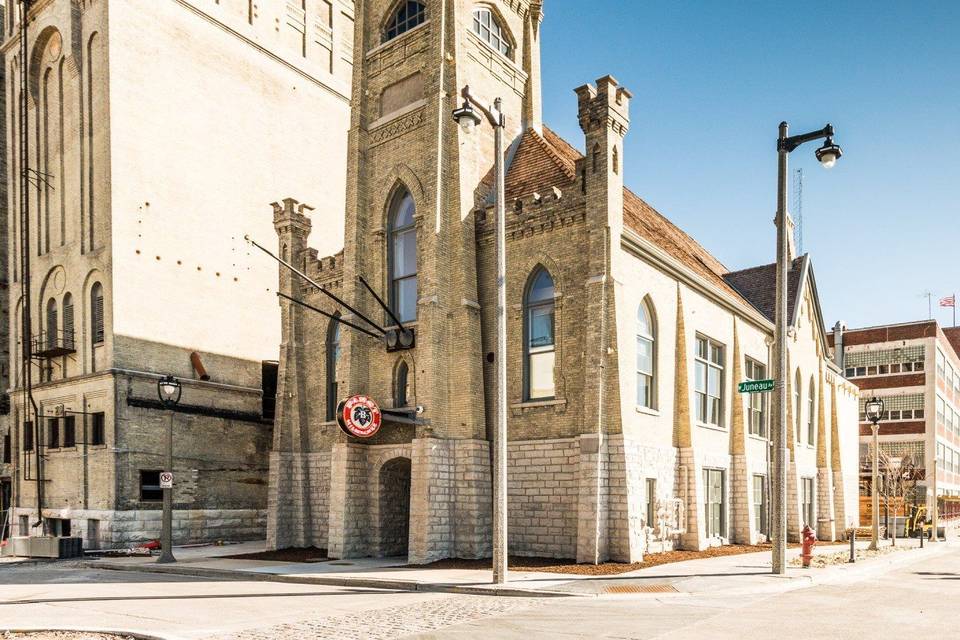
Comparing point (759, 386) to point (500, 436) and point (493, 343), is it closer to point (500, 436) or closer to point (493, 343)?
point (500, 436)

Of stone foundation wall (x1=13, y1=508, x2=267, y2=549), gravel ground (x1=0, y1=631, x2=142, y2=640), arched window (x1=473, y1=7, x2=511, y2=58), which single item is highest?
arched window (x1=473, y1=7, x2=511, y2=58)

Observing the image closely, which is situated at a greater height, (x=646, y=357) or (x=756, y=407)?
(x=646, y=357)

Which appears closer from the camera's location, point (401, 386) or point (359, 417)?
point (359, 417)

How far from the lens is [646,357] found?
2269cm

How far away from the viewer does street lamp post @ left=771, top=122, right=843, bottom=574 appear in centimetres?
1636

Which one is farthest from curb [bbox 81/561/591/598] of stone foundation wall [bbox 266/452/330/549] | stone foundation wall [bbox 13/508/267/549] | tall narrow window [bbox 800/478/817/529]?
tall narrow window [bbox 800/478/817/529]

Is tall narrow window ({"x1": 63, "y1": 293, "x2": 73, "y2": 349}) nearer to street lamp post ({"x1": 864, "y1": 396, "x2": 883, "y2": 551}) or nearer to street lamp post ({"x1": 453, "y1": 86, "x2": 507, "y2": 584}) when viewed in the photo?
street lamp post ({"x1": 453, "y1": 86, "x2": 507, "y2": 584})

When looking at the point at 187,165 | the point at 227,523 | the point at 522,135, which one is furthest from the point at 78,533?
the point at 522,135

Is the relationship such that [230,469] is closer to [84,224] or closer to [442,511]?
[84,224]

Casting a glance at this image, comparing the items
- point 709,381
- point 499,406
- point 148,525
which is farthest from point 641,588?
point 148,525

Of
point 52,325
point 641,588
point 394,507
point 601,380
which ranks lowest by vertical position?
point 641,588

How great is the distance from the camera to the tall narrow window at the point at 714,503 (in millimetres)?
25203

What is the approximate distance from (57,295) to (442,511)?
1946 cm

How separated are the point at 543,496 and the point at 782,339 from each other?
730 centimetres
